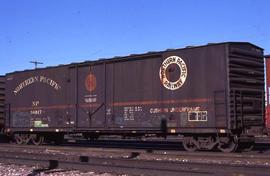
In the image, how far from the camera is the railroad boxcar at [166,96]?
15.9m

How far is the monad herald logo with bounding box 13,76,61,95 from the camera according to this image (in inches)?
840

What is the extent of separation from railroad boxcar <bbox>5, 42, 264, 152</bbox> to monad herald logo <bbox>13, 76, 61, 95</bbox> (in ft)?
0.28

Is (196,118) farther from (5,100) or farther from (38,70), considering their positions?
(5,100)

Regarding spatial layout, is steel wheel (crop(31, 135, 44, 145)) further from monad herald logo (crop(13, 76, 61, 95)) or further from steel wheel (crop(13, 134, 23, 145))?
monad herald logo (crop(13, 76, 61, 95))

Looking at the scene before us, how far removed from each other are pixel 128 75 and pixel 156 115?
2.09m

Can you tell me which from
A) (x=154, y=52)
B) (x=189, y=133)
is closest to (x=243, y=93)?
(x=189, y=133)

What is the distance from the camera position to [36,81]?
73.6 feet

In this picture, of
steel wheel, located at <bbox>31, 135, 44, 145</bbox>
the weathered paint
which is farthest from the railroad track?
steel wheel, located at <bbox>31, 135, 44, 145</bbox>

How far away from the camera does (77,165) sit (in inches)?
481

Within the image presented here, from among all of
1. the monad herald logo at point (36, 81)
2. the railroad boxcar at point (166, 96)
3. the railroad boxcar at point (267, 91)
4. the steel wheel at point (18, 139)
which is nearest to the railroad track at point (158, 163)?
the railroad boxcar at point (166, 96)

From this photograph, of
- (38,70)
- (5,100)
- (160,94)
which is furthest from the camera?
(5,100)

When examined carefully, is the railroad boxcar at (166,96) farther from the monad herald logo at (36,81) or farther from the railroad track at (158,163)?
the railroad track at (158,163)

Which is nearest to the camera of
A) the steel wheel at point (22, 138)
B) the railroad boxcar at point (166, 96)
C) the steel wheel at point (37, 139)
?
the railroad boxcar at point (166, 96)

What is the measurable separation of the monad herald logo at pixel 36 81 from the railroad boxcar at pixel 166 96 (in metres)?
0.08
